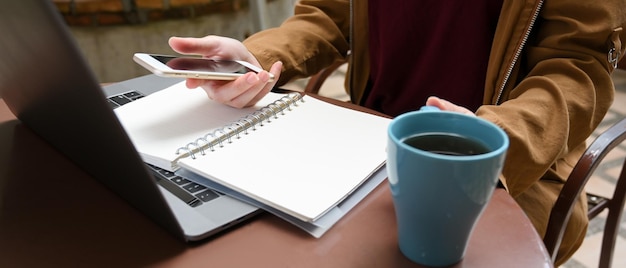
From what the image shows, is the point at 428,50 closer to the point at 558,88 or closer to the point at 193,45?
the point at 558,88

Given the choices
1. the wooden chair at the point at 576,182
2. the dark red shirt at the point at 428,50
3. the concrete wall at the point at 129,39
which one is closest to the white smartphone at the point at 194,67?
→ the dark red shirt at the point at 428,50

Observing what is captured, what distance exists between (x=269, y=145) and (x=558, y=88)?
352 mm

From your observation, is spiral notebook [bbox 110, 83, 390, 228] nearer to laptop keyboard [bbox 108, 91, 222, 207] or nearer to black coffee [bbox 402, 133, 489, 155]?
laptop keyboard [bbox 108, 91, 222, 207]

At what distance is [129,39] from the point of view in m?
1.86

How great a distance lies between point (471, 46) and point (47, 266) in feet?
2.13

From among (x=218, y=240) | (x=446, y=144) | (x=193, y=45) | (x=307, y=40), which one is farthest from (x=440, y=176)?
(x=307, y=40)

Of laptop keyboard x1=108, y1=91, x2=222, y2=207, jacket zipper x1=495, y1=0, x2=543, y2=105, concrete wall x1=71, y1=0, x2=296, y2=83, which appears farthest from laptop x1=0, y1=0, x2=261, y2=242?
concrete wall x1=71, y1=0, x2=296, y2=83

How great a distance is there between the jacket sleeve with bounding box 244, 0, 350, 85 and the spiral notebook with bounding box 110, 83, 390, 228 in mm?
132

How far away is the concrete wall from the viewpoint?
1.83m

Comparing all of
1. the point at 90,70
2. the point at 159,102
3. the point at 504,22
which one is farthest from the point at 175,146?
the point at 504,22

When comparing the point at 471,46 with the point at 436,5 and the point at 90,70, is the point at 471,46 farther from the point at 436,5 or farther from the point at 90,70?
the point at 90,70

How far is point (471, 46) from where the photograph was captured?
825 mm

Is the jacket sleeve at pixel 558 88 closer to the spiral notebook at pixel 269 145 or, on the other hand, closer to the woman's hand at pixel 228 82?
the spiral notebook at pixel 269 145

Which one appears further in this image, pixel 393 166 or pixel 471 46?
pixel 471 46
